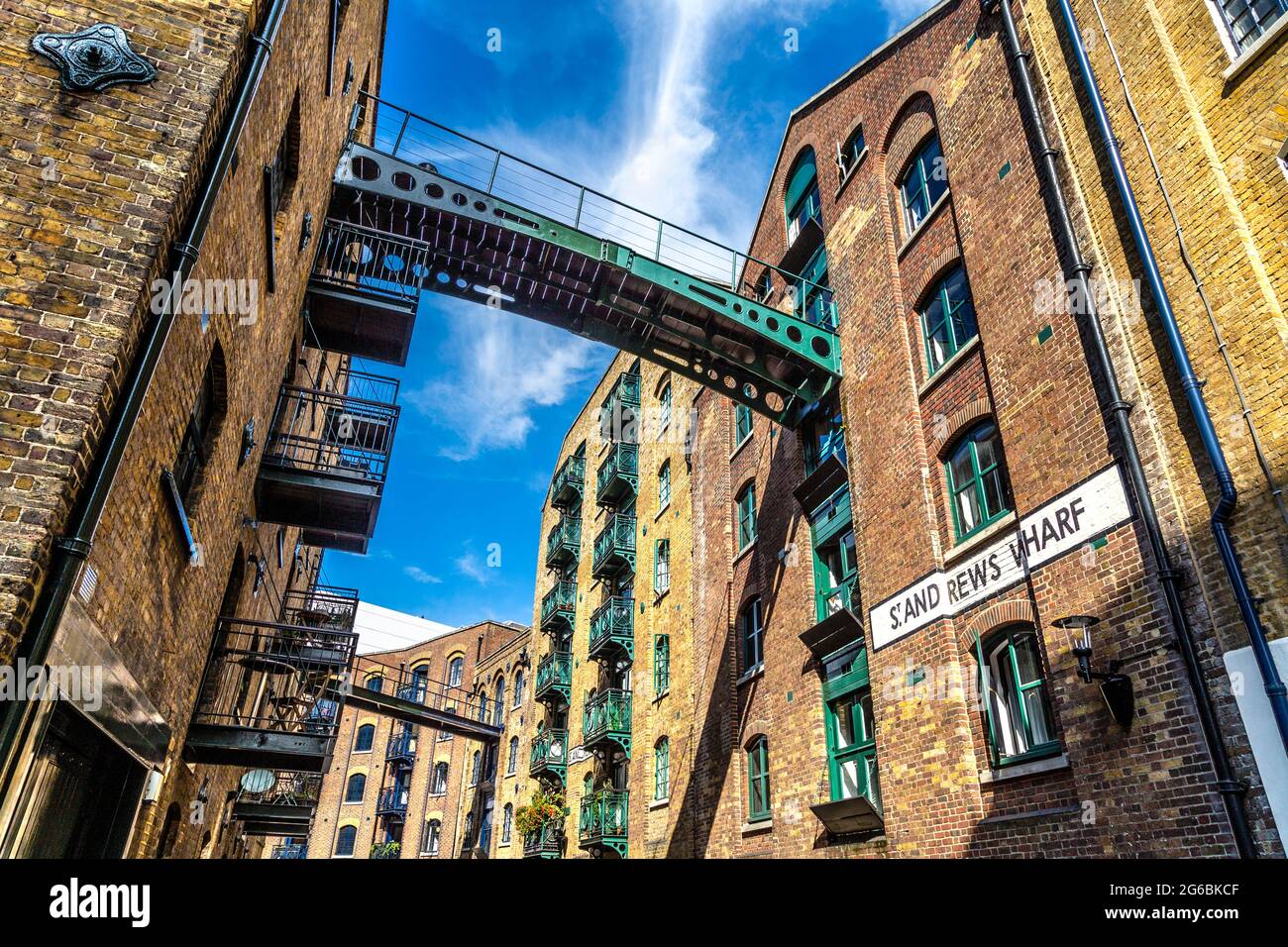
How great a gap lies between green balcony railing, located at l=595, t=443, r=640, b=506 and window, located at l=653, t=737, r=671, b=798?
8.71 meters

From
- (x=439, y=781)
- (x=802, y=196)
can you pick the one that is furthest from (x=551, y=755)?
(x=439, y=781)

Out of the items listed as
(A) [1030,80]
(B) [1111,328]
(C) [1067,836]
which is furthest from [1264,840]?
(A) [1030,80]

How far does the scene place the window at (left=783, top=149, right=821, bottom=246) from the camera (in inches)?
707

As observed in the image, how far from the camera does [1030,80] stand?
10.6m

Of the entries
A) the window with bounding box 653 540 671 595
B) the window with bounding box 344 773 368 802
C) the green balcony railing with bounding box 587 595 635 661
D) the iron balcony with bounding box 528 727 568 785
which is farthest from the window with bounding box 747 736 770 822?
the window with bounding box 344 773 368 802

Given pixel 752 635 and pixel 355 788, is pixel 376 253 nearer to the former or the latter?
pixel 752 635

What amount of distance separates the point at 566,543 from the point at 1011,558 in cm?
2273

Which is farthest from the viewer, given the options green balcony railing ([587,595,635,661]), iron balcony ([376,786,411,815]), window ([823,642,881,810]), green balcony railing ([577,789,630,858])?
iron balcony ([376,786,411,815])

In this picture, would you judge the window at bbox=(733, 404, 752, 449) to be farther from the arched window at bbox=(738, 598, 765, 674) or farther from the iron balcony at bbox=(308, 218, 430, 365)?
the iron balcony at bbox=(308, 218, 430, 365)

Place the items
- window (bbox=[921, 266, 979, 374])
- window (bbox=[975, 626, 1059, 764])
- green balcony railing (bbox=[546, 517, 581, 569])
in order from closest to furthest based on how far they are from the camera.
Answer: window (bbox=[975, 626, 1059, 764])
window (bbox=[921, 266, 979, 374])
green balcony railing (bbox=[546, 517, 581, 569])

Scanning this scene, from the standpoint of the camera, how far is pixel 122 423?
585cm

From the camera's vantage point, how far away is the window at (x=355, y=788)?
1843 inches
